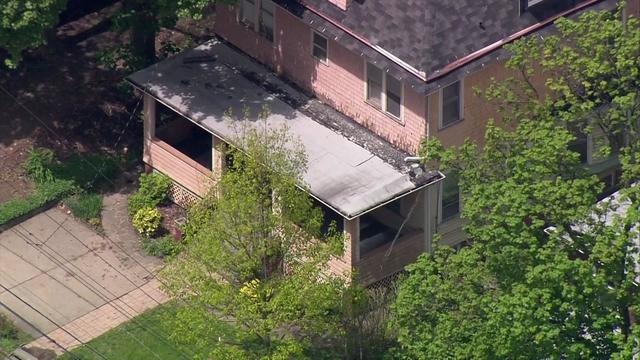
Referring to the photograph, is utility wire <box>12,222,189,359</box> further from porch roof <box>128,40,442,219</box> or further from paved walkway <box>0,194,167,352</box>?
porch roof <box>128,40,442,219</box>

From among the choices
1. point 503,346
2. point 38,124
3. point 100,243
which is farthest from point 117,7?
point 503,346

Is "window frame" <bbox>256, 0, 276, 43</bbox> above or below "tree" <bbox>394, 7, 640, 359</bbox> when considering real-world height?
above

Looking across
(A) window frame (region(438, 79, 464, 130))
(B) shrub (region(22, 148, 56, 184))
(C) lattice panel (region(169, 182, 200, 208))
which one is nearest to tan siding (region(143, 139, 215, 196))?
(C) lattice panel (region(169, 182, 200, 208))

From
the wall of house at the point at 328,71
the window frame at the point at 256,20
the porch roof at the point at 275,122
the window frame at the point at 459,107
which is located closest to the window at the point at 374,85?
the wall of house at the point at 328,71

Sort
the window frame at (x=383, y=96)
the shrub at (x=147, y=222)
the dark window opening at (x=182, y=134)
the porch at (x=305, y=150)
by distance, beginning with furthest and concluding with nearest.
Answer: the dark window opening at (x=182, y=134) → the shrub at (x=147, y=222) → the window frame at (x=383, y=96) → the porch at (x=305, y=150)

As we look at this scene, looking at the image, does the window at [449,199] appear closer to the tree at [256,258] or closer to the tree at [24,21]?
the tree at [256,258]

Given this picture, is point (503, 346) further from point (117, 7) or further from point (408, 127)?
point (117, 7)

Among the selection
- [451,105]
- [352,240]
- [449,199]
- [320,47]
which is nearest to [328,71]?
[320,47]
